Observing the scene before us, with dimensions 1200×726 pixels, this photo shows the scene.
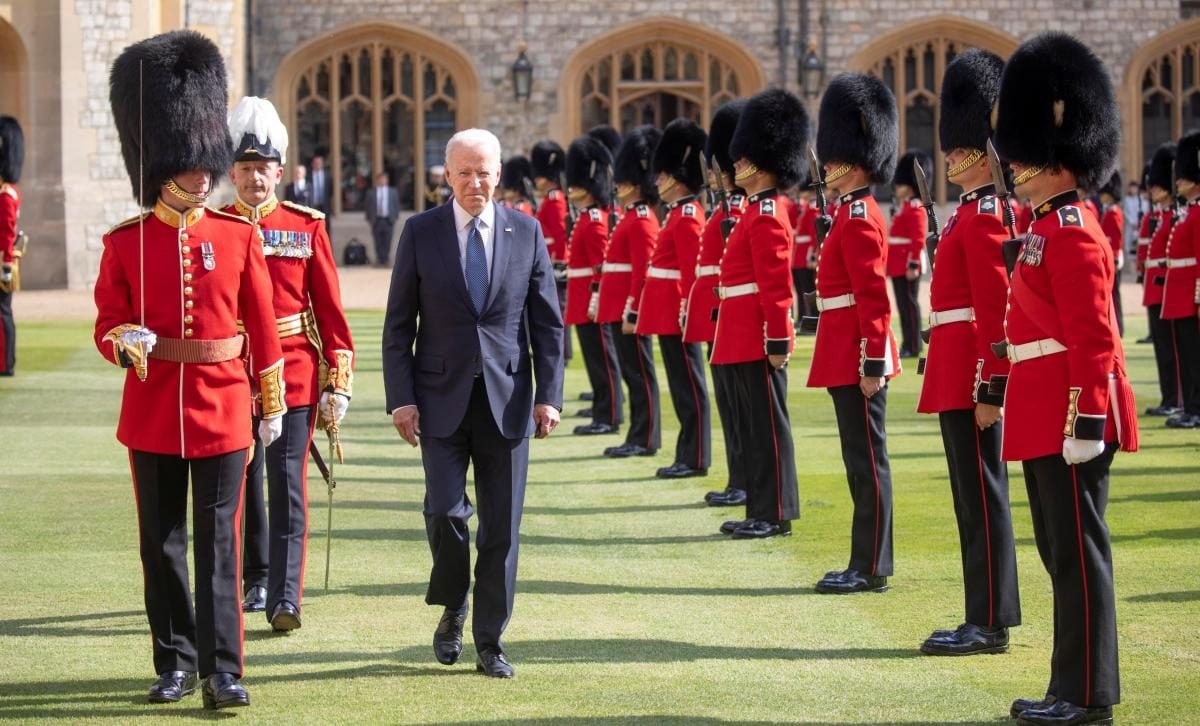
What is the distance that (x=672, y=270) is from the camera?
957cm

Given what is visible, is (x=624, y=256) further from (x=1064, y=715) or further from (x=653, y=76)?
(x=653, y=76)

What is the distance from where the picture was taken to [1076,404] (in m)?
4.56

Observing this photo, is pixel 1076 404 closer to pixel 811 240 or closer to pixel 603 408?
pixel 603 408

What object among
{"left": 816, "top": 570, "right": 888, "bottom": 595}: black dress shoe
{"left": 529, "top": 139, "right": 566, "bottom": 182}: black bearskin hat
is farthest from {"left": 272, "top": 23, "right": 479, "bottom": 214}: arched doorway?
{"left": 816, "top": 570, "right": 888, "bottom": 595}: black dress shoe

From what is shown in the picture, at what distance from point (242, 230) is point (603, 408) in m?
6.13

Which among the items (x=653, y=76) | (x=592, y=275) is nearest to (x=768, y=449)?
(x=592, y=275)

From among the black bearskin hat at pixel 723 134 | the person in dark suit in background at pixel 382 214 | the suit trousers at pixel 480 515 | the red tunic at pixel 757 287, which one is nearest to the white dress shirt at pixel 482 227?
the suit trousers at pixel 480 515

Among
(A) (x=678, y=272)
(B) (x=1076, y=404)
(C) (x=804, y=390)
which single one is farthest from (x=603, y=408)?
(B) (x=1076, y=404)

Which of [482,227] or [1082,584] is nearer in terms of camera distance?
[1082,584]

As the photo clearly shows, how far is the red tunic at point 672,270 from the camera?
9.39 m

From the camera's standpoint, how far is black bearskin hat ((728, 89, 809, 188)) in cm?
780

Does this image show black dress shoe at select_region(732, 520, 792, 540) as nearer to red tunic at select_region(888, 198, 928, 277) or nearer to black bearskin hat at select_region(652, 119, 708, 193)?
black bearskin hat at select_region(652, 119, 708, 193)

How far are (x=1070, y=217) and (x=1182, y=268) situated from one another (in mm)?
6653

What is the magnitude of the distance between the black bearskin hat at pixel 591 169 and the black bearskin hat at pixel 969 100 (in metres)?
6.14
